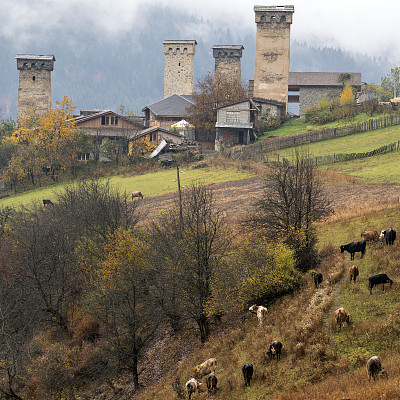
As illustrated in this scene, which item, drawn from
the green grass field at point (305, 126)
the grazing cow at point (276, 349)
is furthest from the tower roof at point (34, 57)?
the grazing cow at point (276, 349)

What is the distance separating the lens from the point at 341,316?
67.4ft

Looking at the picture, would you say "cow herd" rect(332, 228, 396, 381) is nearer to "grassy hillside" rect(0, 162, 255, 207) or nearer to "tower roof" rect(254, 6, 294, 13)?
"grassy hillside" rect(0, 162, 255, 207)

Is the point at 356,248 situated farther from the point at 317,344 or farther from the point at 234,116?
the point at 234,116

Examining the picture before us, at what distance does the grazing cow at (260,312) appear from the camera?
2504cm

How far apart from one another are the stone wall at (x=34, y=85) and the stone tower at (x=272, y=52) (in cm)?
3588

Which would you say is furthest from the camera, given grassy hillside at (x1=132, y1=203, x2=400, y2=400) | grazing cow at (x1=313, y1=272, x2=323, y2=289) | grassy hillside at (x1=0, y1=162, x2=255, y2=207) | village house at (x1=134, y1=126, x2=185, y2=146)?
village house at (x1=134, y1=126, x2=185, y2=146)

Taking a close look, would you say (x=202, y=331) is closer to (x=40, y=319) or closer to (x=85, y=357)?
(x=85, y=357)

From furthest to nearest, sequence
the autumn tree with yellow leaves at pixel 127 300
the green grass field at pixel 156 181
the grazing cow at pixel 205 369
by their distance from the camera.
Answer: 1. the green grass field at pixel 156 181
2. the autumn tree with yellow leaves at pixel 127 300
3. the grazing cow at pixel 205 369

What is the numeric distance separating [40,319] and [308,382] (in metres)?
23.1

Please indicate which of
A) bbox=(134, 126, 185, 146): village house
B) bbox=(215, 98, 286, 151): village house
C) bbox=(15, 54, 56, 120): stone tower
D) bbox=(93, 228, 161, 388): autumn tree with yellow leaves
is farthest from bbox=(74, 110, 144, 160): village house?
bbox=(93, 228, 161, 388): autumn tree with yellow leaves

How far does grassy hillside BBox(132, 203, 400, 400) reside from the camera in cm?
1762

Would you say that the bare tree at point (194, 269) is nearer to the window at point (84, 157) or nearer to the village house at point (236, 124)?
the village house at point (236, 124)

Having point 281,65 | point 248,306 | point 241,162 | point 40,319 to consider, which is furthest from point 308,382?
point 281,65

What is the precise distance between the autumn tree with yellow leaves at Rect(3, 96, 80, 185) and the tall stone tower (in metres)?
31.3
